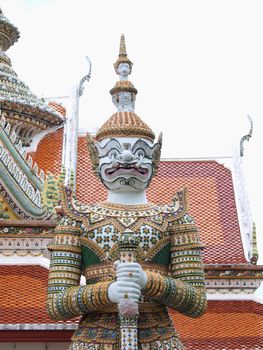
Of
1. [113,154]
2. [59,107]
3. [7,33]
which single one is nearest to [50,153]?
[59,107]

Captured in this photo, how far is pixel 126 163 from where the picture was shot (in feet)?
12.7

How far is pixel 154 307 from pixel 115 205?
2.45 feet

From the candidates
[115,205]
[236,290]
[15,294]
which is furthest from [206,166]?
[115,205]

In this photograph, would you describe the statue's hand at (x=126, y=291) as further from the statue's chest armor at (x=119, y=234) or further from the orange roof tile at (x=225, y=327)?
the orange roof tile at (x=225, y=327)

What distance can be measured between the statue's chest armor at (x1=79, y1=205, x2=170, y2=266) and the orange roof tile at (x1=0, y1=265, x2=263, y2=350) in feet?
4.91

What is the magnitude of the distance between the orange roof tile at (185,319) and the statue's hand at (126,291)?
6.02ft

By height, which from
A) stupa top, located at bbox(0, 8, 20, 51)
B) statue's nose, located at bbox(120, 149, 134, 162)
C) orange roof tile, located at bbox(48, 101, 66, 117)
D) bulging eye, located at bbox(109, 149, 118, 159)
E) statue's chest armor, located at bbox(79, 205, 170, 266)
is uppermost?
stupa top, located at bbox(0, 8, 20, 51)

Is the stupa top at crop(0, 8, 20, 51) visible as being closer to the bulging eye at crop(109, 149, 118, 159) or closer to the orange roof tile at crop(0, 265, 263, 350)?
the orange roof tile at crop(0, 265, 263, 350)

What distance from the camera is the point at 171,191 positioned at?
26.7ft

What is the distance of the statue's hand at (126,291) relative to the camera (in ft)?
10.6

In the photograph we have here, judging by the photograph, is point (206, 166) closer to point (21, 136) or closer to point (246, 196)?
point (246, 196)

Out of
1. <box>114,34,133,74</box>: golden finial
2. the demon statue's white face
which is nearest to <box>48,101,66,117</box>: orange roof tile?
<box>114,34,133,74</box>: golden finial

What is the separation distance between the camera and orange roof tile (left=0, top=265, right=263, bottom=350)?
199 inches

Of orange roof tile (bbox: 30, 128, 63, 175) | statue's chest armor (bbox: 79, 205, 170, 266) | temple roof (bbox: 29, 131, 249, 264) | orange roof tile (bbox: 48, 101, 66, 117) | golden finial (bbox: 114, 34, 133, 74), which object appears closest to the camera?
statue's chest armor (bbox: 79, 205, 170, 266)
